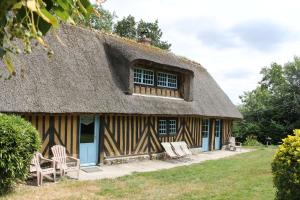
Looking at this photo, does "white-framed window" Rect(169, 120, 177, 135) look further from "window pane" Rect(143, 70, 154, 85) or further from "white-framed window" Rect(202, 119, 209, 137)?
"white-framed window" Rect(202, 119, 209, 137)

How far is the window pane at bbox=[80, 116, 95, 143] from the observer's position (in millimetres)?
12897

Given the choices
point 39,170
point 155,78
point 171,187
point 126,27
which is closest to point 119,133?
point 155,78

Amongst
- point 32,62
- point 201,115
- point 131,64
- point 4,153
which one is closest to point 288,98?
point 201,115

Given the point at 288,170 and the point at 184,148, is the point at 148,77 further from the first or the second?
the point at 288,170

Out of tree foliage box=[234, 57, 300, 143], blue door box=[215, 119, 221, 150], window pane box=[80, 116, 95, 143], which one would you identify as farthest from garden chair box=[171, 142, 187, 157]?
tree foliage box=[234, 57, 300, 143]

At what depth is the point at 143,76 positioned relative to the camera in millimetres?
16344

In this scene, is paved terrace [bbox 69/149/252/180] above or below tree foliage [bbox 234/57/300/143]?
below

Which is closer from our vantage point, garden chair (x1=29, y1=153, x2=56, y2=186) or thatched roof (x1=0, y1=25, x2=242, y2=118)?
garden chair (x1=29, y1=153, x2=56, y2=186)

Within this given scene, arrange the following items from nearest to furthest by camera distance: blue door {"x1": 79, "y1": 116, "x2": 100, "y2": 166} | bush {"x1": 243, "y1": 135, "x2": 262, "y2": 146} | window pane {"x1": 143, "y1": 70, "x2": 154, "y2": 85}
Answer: blue door {"x1": 79, "y1": 116, "x2": 100, "y2": 166} < window pane {"x1": 143, "y1": 70, "x2": 154, "y2": 85} < bush {"x1": 243, "y1": 135, "x2": 262, "y2": 146}

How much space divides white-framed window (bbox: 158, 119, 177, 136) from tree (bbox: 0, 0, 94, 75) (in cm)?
1494

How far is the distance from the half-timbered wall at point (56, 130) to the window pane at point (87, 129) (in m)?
0.35

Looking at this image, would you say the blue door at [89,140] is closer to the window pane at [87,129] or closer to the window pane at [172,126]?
the window pane at [87,129]

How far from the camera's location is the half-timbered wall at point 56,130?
37.2 feet

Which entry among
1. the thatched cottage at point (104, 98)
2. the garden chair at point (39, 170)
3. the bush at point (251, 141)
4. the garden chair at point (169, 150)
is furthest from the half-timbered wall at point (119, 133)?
the bush at point (251, 141)
